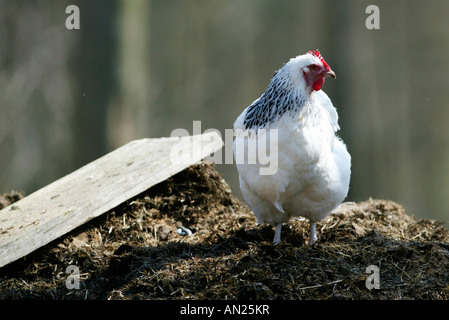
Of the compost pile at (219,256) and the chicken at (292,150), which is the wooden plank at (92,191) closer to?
the compost pile at (219,256)

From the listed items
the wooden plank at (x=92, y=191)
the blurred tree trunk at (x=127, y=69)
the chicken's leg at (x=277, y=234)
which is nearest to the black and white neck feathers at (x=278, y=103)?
the chicken's leg at (x=277, y=234)

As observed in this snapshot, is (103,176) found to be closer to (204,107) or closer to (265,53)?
(204,107)

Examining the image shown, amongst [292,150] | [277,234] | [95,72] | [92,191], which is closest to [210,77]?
[95,72]

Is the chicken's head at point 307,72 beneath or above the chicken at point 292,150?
above

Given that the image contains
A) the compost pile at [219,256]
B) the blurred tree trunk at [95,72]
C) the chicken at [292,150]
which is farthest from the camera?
the blurred tree trunk at [95,72]

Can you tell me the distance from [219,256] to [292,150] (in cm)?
103

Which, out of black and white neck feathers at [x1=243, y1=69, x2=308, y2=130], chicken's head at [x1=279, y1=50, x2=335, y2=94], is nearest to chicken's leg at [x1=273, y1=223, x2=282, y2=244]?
black and white neck feathers at [x1=243, y1=69, x2=308, y2=130]

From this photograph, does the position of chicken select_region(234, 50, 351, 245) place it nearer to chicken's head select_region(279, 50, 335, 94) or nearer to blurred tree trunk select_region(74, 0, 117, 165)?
chicken's head select_region(279, 50, 335, 94)

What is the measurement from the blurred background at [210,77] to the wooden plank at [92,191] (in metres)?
2.16

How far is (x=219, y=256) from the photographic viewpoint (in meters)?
3.94

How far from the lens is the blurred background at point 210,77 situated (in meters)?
7.82

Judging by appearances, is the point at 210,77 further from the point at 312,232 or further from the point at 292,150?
the point at 292,150

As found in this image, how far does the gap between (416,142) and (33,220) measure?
922 centimetres

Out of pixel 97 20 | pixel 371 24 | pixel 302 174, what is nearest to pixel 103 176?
pixel 302 174
